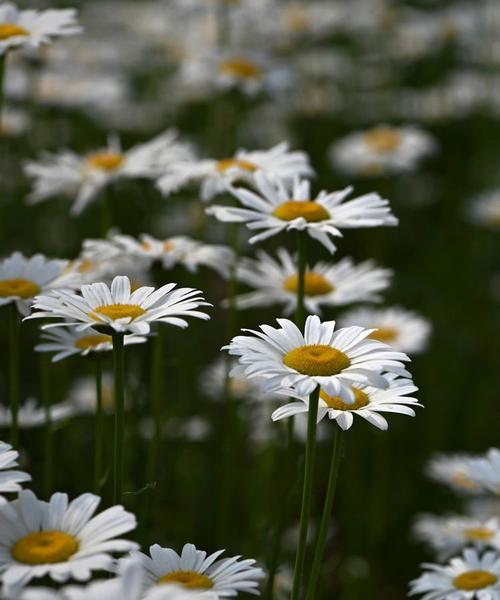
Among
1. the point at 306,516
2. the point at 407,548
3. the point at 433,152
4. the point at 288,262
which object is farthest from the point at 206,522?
the point at 433,152

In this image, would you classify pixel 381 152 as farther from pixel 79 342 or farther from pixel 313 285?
pixel 79 342

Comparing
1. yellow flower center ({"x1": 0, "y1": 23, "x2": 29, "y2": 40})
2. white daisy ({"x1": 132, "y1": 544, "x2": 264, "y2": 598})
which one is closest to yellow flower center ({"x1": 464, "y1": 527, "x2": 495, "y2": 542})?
white daisy ({"x1": 132, "y1": 544, "x2": 264, "y2": 598})

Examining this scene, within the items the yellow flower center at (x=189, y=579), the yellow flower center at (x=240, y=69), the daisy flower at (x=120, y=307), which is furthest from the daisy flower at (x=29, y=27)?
the yellow flower center at (x=189, y=579)

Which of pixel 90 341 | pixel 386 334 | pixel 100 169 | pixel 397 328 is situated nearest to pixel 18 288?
pixel 90 341

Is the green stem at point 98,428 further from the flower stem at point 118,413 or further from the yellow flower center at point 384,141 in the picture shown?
the yellow flower center at point 384,141

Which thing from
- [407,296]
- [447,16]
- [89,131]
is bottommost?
[407,296]

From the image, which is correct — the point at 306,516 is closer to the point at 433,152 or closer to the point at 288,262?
the point at 288,262
